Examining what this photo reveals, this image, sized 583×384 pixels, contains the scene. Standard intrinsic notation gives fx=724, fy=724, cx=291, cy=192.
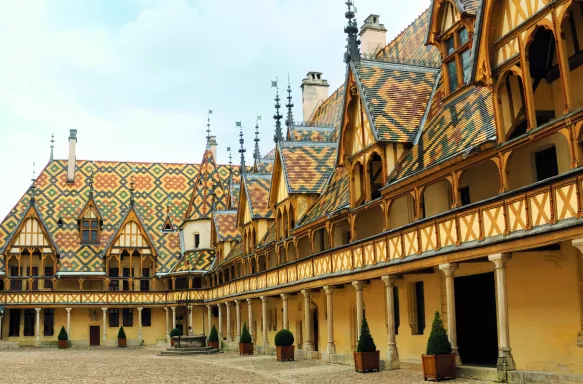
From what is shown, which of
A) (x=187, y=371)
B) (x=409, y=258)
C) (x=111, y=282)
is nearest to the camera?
(x=409, y=258)

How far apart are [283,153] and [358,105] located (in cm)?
856

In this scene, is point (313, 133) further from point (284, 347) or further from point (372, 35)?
point (284, 347)

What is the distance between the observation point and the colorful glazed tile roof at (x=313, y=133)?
34.2 metres

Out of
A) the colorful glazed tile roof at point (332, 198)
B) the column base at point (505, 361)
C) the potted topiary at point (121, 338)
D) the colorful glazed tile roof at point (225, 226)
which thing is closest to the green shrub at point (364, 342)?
the colorful glazed tile roof at point (332, 198)

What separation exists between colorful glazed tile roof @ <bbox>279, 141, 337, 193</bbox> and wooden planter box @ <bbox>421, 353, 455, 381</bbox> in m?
14.7

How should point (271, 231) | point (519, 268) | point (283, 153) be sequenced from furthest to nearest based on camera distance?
1. point (271, 231)
2. point (283, 153)
3. point (519, 268)

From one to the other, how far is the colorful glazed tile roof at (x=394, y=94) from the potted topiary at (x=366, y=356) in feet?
19.4

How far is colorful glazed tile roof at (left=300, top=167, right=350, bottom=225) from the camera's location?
1019 inches

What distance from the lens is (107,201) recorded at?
57.9 metres

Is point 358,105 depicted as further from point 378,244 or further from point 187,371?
point 187,371

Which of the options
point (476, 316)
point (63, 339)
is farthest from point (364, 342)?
point (63, 339)

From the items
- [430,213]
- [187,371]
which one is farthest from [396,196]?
[187,371]

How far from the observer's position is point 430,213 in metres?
20.8

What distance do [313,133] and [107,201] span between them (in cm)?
2832
